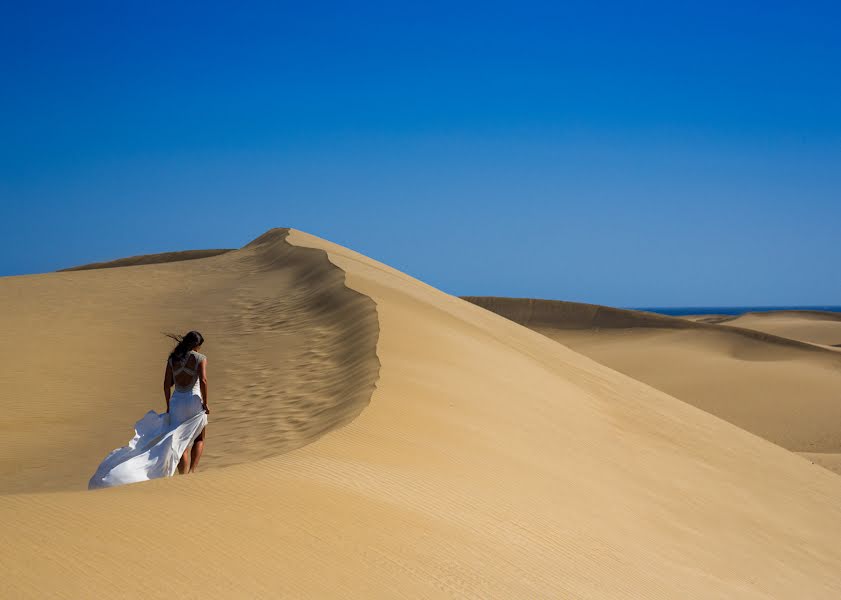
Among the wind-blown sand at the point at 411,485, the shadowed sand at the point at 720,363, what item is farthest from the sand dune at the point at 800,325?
the wind-blown sand at the point at 411,485

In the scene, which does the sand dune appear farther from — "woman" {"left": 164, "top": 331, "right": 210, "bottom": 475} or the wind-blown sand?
"woman" {"left": 164, "top": 331, "right": 210, "bottom": 475}

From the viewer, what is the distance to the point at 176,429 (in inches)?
254

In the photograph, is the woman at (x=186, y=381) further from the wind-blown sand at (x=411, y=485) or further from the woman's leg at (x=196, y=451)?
the wind-blown sand at (x=411, y=485)

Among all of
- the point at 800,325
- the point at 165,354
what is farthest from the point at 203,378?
the point at 800,325

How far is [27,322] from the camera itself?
14609 millimetres

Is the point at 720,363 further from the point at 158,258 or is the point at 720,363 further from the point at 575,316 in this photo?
the point at 158,258

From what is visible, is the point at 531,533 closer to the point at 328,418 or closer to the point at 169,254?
the point at 328,418

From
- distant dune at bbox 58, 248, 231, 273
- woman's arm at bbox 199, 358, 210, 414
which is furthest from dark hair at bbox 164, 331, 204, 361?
distant dune at bbox 58, 248, 231, 273

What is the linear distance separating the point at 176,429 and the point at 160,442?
7.4 inches

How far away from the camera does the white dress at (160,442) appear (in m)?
5.86

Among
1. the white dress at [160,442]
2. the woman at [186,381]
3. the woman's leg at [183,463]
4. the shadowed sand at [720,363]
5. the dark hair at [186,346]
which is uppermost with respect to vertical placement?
the dark hair at [186,346]

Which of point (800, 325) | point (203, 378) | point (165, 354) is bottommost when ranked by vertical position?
point (165, 354)

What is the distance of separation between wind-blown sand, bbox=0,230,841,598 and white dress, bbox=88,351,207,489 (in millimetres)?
1039

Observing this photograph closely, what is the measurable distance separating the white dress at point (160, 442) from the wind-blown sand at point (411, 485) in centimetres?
104
